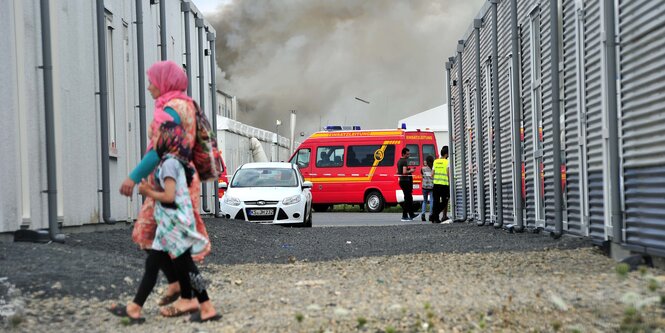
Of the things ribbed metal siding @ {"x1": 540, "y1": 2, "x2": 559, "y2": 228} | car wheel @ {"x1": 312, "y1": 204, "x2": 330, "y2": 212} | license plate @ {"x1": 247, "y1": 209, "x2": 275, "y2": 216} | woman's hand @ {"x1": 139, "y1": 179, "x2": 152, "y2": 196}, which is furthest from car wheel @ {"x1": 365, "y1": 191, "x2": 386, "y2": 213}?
woman's hand @ {"x1": 139, "y1": 179, "x2": 152, "y2": 196}

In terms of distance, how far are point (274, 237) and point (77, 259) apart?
801 centimetres

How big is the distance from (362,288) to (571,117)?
4.60 m

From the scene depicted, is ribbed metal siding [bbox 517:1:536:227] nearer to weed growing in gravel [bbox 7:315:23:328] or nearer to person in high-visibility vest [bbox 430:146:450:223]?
person in high-visibility vest [bbox 430:146:450:223]

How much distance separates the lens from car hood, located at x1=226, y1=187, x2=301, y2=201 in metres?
20.5

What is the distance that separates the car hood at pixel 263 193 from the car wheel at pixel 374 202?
11.8 meters

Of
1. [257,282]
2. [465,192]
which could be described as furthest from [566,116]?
[465,192]

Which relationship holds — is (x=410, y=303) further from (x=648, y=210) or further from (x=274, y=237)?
(x=274, y=237)

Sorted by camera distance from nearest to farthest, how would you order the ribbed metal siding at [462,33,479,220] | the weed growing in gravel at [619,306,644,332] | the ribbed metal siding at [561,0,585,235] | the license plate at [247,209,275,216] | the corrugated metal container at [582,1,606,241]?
1. the weed growing in gravel at [619,306,644,332]
2. the corrugated metal container at [582,1,606,241]
3. the ribbed metal siding at [561,0,585,235]
4. the ribbed metal siding at [462,33,479,220]
5. the license plate at [247,209,275,216]

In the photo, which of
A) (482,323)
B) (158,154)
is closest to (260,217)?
(158,154)

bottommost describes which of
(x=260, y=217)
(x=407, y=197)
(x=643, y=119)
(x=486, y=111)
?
(x=260, y=217)

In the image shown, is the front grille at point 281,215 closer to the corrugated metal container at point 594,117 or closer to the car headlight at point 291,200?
the car headlight at point 291,200

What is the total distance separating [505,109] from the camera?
15758 millimetres

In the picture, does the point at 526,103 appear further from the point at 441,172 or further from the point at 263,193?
the point at 441,172

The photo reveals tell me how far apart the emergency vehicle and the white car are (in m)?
10.9
